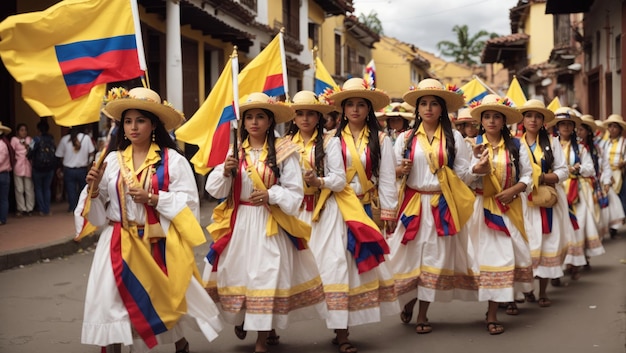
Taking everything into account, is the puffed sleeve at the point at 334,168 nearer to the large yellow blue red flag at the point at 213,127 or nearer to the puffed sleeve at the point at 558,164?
the large yellow blue red flag at the point at 213,127

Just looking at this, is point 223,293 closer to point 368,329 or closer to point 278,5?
point 368,329

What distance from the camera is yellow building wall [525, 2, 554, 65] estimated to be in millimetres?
36375

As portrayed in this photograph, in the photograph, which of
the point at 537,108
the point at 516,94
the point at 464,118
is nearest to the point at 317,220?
the point at 537,108

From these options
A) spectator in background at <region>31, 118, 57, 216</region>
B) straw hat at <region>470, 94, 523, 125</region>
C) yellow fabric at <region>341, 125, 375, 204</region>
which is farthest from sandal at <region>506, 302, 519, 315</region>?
spectator in background at <region>31, 118, 57, 216</region>

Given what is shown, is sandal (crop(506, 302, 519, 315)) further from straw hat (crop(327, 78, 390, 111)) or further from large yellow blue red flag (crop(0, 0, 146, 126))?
large yellow blue red flag (crop(0, 0, 146, 126))

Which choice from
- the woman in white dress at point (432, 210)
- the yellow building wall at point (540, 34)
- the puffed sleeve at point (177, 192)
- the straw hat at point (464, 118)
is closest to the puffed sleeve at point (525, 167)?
the woman in white dress at point (432, 210)

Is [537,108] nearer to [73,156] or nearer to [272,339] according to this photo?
[272,339]

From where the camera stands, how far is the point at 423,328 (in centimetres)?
703

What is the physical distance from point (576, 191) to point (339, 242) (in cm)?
488

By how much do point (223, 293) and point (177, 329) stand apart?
57 cm

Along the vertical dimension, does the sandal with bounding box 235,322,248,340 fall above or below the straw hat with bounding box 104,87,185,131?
below

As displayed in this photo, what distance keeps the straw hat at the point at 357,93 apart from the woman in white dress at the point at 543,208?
81.7 inches

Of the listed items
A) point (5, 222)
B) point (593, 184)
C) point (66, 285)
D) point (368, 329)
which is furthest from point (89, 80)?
point (5, 222)

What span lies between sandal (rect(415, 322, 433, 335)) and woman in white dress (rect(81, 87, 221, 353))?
2202mm
